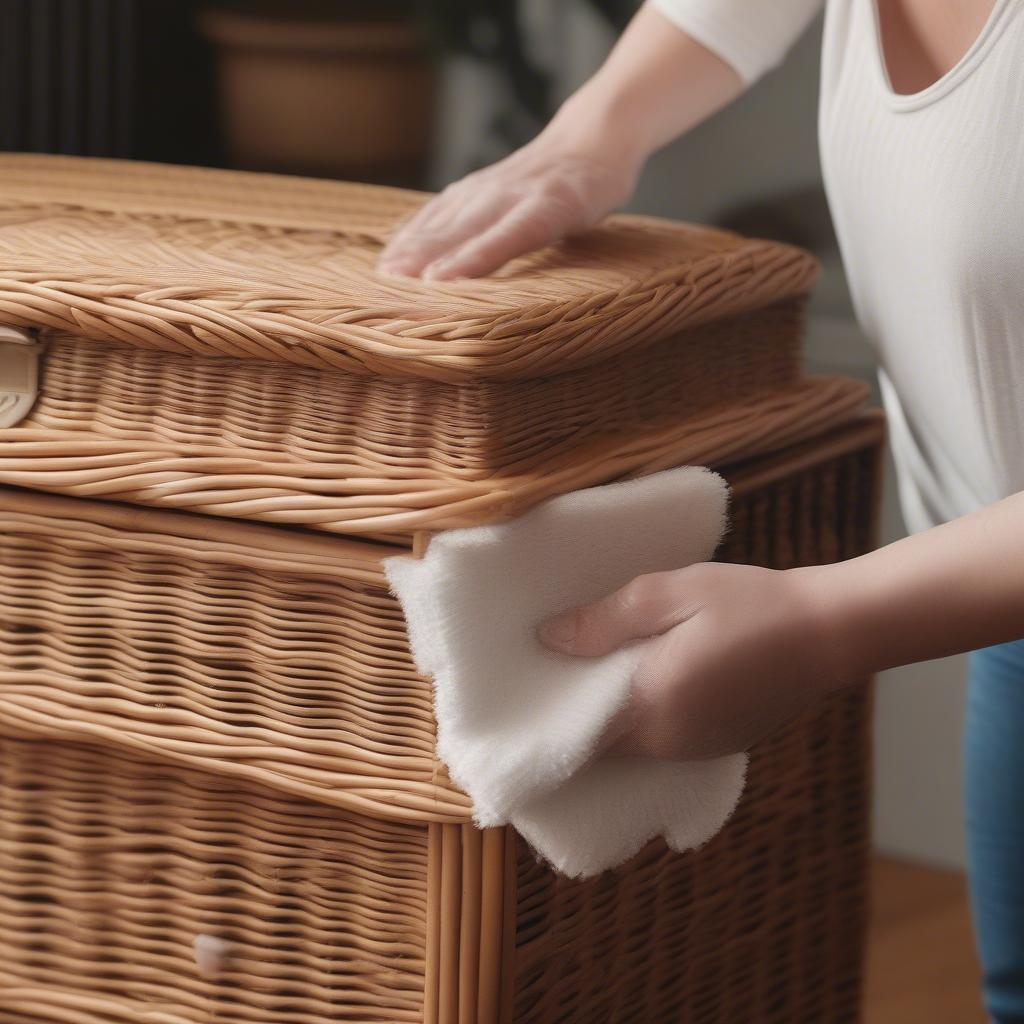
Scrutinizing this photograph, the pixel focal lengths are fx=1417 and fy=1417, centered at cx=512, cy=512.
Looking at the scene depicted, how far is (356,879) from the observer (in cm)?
65

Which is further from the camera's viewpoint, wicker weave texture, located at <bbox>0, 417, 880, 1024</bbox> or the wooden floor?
the wooden floor

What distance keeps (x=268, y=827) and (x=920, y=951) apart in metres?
0.86

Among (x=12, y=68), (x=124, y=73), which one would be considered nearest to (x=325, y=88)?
(x=124, y=73)

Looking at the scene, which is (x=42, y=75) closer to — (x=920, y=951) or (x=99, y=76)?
(x=99, y=76)

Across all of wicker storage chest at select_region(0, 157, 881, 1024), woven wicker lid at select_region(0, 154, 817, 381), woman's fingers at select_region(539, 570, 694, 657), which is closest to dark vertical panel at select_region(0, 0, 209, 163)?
woven wicker lid at select_region(0, 154, 817, 381)

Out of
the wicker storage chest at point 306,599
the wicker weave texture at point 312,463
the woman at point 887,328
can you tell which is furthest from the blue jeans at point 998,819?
the wicker weave texture at point 312,463

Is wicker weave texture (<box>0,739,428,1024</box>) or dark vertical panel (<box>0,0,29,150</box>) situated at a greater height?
dark vertical panel (<box>0,0,29,150</box>)

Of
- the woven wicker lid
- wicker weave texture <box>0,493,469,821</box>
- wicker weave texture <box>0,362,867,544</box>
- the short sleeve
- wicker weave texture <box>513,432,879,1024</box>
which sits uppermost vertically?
the short sleeve

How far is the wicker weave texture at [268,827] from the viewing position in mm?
618

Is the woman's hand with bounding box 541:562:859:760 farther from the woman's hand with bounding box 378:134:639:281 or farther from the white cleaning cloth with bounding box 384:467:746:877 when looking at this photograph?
the woman's hand with bounding box 378:134:639:281

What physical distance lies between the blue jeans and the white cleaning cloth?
228 millimetres

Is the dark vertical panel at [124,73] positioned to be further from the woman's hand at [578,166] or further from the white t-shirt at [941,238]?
the white t-shirt at [941,238]

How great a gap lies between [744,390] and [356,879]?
1.09 ft

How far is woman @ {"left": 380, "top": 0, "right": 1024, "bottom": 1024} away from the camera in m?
0.51
